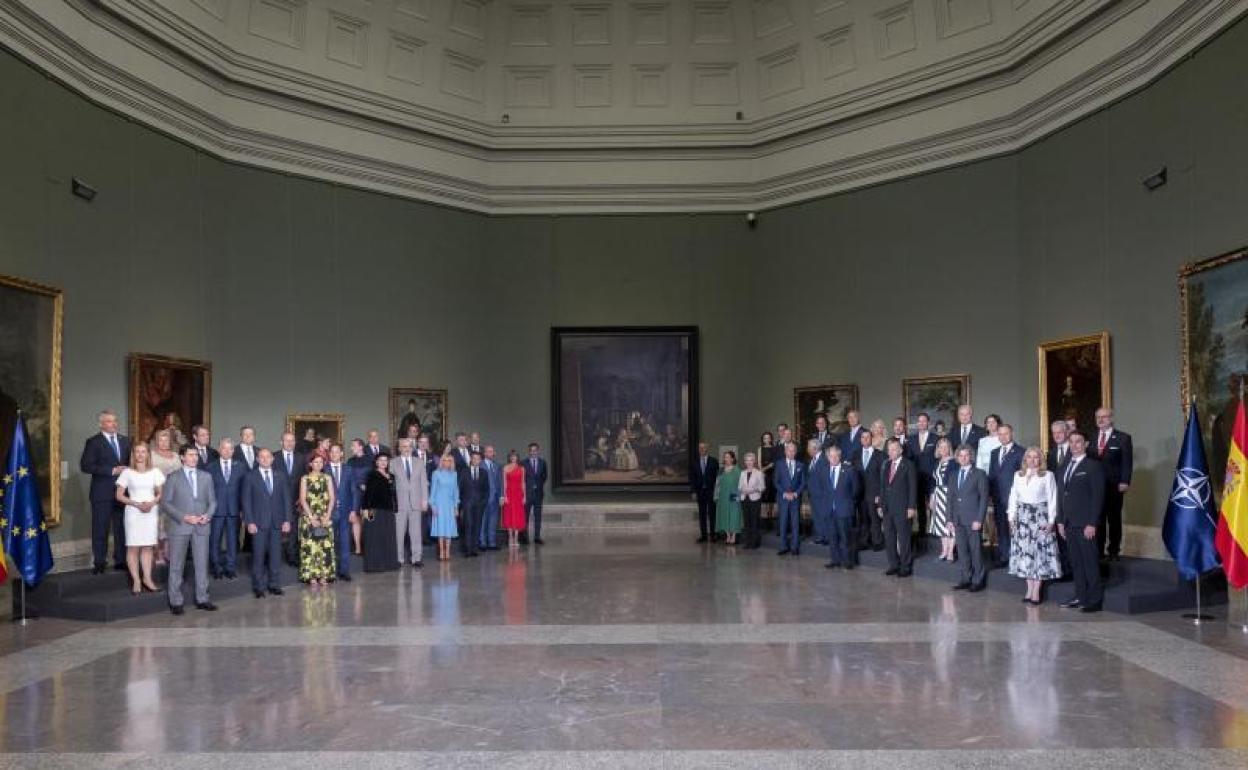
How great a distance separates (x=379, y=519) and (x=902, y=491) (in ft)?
24.9

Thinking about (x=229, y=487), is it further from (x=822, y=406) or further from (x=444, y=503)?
(x=822, y=406)

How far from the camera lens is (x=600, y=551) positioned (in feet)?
54.5

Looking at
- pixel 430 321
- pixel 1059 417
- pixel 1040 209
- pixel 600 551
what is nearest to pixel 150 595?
pixel 600 551

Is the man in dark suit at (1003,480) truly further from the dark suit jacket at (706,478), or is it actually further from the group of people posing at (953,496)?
the dark suit jacket at (706,478)

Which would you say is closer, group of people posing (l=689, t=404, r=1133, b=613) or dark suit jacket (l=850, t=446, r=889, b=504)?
group of people posing (l=689, t=404, r=1133, b=613)

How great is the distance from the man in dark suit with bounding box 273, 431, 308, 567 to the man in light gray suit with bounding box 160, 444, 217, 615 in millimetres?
1764

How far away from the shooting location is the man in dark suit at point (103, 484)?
11.6 metres

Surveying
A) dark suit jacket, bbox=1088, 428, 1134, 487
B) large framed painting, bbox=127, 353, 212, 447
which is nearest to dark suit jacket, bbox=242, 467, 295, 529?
large framed painting, bbox=127, 353, 212, 447

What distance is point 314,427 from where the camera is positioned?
17.4 m

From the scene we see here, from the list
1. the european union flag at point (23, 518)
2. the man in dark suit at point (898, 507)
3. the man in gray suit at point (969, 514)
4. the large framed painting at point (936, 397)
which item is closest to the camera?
the european union flag at point (23, 518)

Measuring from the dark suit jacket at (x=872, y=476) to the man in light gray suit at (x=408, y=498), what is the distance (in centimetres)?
688

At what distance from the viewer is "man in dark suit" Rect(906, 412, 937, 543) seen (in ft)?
47.9

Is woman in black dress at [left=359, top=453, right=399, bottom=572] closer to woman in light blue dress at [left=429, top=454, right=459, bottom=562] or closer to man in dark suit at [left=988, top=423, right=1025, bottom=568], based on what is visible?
woman in light blue dress at [left=429, top=454, right=459, bottom=562]

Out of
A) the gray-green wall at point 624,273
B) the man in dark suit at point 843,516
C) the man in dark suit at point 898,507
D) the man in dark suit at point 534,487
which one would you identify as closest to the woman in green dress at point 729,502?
the gray-green wall at point 624,273
